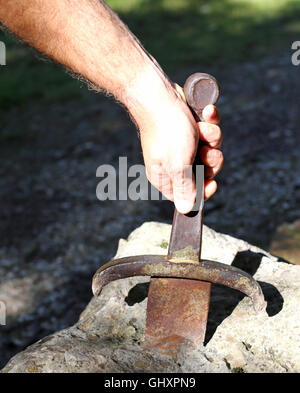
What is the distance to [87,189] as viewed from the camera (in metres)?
5.24

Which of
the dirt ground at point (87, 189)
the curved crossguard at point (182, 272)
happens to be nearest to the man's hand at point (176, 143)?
the curved crossguard at point (182, 272)

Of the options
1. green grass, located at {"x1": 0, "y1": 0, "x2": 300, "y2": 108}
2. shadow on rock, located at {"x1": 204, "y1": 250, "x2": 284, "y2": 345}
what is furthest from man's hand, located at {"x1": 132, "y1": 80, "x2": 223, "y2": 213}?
green grass, located at {"x1": 0, "y1": 0, "x2": 300, "y2": 108}

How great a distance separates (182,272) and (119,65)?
748 millimetres

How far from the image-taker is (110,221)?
15.7 ft

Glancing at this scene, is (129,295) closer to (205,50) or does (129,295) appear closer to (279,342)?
(279,342)

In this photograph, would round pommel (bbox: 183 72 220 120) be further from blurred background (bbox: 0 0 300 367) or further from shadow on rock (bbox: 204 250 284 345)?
blurred background (bbox: 0 0 300 367)

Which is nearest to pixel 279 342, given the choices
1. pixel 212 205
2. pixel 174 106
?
pixel 174 106

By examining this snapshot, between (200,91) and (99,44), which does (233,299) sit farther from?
(99,44)

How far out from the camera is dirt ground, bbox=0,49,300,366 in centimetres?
416

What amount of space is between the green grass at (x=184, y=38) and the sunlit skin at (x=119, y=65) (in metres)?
5.04

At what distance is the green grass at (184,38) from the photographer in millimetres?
7121

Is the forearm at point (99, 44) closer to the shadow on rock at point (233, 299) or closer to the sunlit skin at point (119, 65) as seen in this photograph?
the sunlit skin at point (119, 65)

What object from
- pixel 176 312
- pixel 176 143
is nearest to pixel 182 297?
pixel 176 312

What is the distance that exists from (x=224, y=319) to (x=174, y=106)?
2.92 feet
